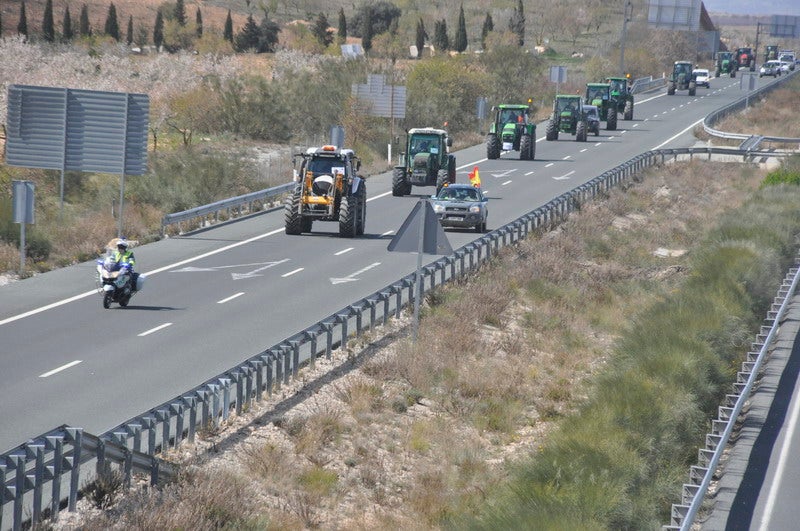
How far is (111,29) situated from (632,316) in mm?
86932

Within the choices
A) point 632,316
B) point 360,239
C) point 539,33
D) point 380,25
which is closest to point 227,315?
point 632,316

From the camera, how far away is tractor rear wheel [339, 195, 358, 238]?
107ft

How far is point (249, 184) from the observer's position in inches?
1652

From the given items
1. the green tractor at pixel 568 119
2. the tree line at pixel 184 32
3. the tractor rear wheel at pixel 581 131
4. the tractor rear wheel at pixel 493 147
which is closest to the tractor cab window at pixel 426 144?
the tractor rear wheel at pixel 493 147

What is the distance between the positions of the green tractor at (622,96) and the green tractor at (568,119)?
10.3m

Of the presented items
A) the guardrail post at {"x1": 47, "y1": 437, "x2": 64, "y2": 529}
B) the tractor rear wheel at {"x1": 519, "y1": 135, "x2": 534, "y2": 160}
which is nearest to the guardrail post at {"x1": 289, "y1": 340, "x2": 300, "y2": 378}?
the guardrail post at {"x1": 47, "y1": 437, "x2": 64, "y2": 529}

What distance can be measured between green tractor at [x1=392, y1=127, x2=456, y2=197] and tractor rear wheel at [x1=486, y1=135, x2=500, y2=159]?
11.5m

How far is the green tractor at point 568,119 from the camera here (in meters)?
62.7

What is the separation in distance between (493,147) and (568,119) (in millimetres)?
10884

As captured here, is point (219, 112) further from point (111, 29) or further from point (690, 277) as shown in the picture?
point (111, 29)

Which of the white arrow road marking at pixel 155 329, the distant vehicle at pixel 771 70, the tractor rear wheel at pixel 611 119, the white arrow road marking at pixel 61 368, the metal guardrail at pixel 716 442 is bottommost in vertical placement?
the white arrow road marking at pixel 61 368

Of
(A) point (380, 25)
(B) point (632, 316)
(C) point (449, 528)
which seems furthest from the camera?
(A) point (380, 25)

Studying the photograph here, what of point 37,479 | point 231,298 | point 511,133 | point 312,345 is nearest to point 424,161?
point 511,133

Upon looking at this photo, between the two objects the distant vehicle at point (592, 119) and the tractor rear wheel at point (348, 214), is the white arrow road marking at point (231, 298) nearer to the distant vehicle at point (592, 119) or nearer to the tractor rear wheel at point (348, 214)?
the tractor rear wheel at point (348, 214)
